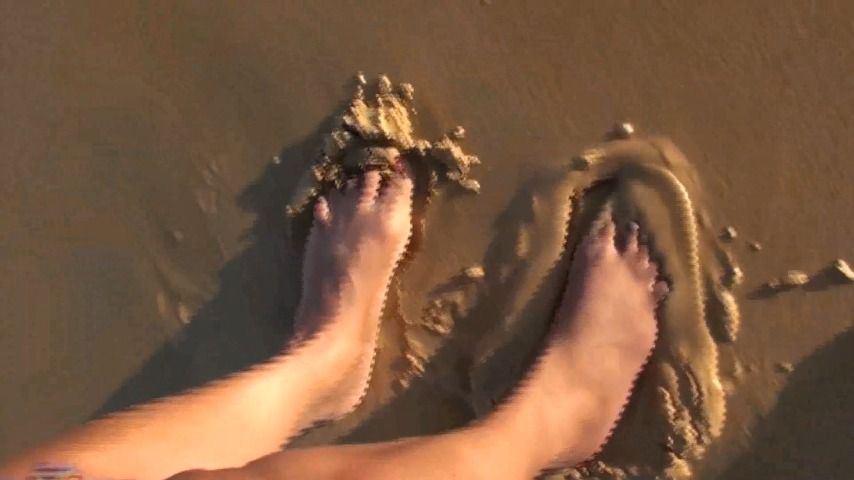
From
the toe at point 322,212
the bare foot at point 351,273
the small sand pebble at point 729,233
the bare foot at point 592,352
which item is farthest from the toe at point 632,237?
the toe at point 322,212

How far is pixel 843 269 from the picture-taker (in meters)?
1.25

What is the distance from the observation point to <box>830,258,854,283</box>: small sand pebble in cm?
125

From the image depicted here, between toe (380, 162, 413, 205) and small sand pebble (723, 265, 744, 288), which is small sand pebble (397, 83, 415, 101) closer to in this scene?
toe (380, 162, 413, 205)

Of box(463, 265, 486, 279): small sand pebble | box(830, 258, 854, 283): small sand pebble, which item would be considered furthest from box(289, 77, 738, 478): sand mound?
box(830, 258, 854, 283): small sand pebble

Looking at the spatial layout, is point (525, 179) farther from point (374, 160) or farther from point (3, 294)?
point (3, 294)

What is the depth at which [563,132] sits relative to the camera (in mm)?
1298

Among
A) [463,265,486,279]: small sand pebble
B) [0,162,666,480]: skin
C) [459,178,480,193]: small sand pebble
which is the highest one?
[459,178,480,193]: small sand pebble

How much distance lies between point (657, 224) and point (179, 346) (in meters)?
0.81

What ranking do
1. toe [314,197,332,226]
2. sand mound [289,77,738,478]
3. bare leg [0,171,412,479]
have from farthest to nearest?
toe [314,197,332,226]
sand mound [289,77,738,478]
bare leg [0,171,412,479]

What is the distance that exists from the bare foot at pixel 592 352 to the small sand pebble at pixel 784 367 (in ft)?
0.61

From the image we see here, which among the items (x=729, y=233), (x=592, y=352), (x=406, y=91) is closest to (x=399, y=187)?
(x=406, y=91)

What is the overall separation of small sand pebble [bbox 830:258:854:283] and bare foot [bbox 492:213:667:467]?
0.79ft

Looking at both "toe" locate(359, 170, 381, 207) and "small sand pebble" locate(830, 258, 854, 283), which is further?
"toe" locate(359, 170, 381, 207)

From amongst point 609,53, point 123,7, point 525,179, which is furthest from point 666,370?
point 123,7
